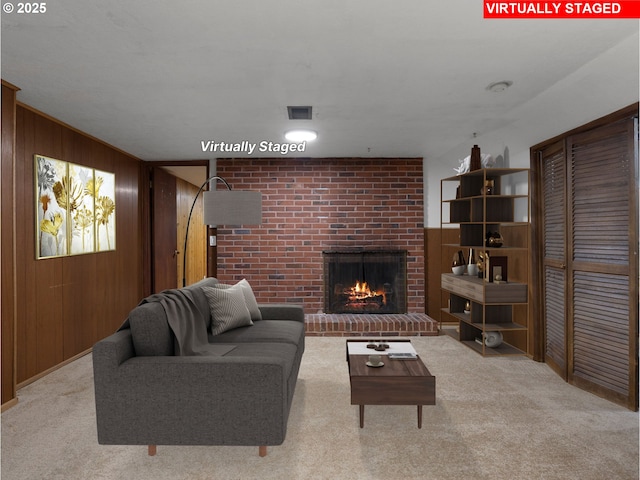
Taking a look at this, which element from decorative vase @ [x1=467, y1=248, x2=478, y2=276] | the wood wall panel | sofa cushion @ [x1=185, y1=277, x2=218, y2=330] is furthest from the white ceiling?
decorative vase @ [x1=467, y1=248, x2=478, y2=276]

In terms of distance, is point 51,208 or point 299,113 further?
point 51,208

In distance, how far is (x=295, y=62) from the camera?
8.30 ft

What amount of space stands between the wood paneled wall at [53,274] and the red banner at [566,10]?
3.27 m

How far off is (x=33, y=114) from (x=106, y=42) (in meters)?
1.77

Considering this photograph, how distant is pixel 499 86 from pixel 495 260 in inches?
78.1

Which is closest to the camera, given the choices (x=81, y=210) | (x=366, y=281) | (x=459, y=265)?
(x=81, y=210)

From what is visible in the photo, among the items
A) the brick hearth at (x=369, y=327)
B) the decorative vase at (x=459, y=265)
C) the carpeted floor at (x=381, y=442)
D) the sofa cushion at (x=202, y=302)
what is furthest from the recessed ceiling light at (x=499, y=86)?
the brick hearth at (x=369, y=327)

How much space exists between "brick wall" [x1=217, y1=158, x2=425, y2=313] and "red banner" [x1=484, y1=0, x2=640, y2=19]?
11.6 feet

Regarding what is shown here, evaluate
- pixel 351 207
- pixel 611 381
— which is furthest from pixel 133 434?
pixel 351 207

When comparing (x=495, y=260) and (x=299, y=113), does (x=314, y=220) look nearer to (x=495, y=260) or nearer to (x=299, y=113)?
(x=299, y=113)

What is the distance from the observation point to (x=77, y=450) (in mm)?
2367

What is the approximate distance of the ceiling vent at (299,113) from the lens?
3.45 meters

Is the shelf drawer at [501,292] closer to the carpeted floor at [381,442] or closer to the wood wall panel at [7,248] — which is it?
the carpeted floor at [381,442]

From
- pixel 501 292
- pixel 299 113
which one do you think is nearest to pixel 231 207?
pixel 299 113
